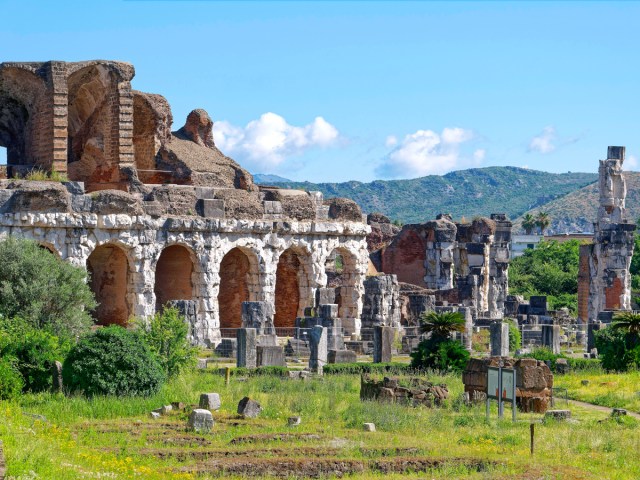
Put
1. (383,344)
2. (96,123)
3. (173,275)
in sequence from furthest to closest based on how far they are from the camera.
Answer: (96,123) → (173,275) → (383,344)

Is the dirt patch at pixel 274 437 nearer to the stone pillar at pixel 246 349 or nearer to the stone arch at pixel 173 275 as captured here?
the stone pillar at pixel 246 349

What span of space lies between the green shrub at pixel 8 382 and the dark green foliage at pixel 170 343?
3773 mm

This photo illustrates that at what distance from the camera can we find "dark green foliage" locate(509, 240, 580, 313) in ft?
254

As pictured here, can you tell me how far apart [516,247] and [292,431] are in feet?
394

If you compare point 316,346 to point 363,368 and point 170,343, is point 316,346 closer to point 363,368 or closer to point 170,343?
point 363,368

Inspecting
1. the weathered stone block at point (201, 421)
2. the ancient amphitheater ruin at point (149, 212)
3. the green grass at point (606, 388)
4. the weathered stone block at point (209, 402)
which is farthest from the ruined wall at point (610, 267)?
the weathered stone block at point (201, 421)

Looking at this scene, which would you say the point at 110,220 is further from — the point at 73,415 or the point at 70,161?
the point at 73,415

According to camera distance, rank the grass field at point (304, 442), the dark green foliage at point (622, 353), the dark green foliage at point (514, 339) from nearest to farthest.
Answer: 1. the grass field at point (304, 442)
2. the dark green foliage at point (622, 353)
3. the dark green foliage at point (514, 339)

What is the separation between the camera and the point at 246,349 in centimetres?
3447

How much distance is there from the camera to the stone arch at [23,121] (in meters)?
44.1

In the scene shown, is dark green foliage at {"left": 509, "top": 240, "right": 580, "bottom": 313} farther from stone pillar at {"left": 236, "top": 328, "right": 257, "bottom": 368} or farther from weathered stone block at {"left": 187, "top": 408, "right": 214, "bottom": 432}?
weathered stone block at {"left": 187, "top": 408, "right": 214, "bottom": 432}

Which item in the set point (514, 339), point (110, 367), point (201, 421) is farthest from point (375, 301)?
point (201, 421)

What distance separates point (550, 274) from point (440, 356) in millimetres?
48905

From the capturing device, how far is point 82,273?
3516cm
